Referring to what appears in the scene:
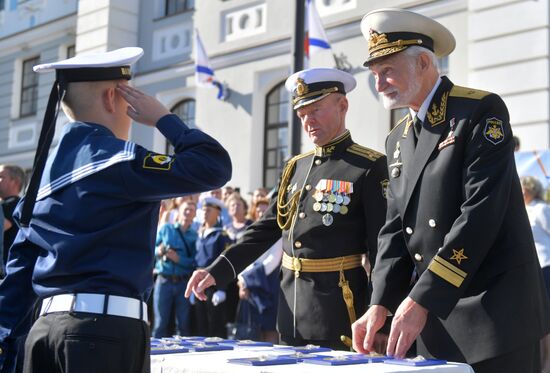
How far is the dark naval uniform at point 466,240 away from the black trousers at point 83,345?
91 cm

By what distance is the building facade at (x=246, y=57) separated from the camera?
10.6 meters

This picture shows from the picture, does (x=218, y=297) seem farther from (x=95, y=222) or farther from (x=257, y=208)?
(x=95, y=222)

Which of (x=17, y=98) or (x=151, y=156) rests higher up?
(x=17, y=98)

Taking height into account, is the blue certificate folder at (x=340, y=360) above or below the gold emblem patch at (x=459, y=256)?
below

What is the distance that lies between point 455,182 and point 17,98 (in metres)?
19.3

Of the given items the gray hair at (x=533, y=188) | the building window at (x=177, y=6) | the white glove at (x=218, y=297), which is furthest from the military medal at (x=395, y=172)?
the building window at (x=177, y=6)

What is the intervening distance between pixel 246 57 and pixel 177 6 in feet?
8.75

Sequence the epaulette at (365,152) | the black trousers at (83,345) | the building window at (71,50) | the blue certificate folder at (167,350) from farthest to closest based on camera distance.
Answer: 1. the building window at (71,50)
2. the epaulette at (365,152)
3. the blue certificate folder at (167,350)
4. the black trousers at (83,345)

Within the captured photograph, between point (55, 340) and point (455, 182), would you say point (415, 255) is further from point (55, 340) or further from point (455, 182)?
point (55, 340)

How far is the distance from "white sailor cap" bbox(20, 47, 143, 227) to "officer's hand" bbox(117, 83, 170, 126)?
0.18 ft

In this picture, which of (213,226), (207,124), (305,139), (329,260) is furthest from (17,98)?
(329,260)

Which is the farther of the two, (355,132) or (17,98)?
(17,98)

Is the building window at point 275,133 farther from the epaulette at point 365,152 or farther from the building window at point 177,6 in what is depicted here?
the epaulette at point 365,152

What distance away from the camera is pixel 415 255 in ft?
9.61
